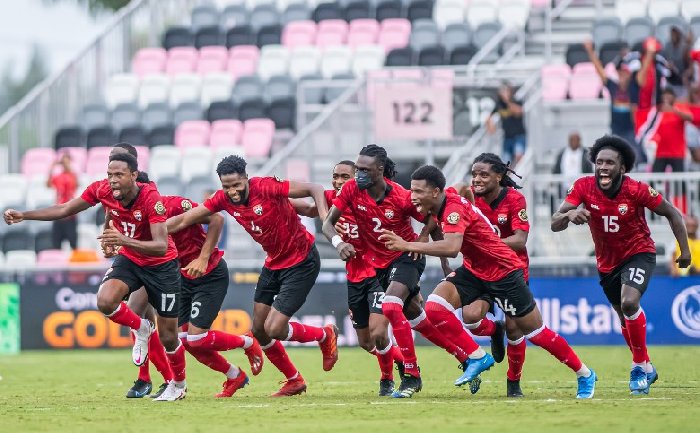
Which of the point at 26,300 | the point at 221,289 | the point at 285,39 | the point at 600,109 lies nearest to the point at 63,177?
the point at 26,300

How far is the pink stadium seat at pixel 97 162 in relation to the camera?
29.2 meters

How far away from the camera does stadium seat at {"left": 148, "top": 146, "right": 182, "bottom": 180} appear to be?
1129 inches

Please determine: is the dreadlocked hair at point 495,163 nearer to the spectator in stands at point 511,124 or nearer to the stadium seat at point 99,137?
the spectator in stands at point 511,124

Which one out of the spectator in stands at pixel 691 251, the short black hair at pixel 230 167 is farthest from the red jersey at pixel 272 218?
the spectator in stands at pixel 691 251

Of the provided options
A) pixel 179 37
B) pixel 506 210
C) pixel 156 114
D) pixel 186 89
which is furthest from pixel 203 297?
pixel 179 37

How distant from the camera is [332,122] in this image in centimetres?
2581

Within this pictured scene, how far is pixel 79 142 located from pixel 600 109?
36.1 ft

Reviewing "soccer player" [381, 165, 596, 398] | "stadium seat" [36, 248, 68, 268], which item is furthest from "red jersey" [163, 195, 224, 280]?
"stadium seat" [36, 248, 68, 268]

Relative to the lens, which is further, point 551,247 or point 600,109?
point 600,109

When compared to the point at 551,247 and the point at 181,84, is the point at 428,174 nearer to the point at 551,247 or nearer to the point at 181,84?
the point at 551,247

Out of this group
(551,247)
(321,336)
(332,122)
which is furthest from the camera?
(332,122)

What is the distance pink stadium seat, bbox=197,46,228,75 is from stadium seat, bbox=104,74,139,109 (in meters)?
1.45

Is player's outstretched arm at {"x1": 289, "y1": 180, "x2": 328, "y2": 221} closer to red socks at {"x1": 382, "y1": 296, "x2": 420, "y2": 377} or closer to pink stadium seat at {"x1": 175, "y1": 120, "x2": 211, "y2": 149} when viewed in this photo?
red socks at {"x1": 382, "y1": 296, "x2": 420, "y2": 377}

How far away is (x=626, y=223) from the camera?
1395 cm
